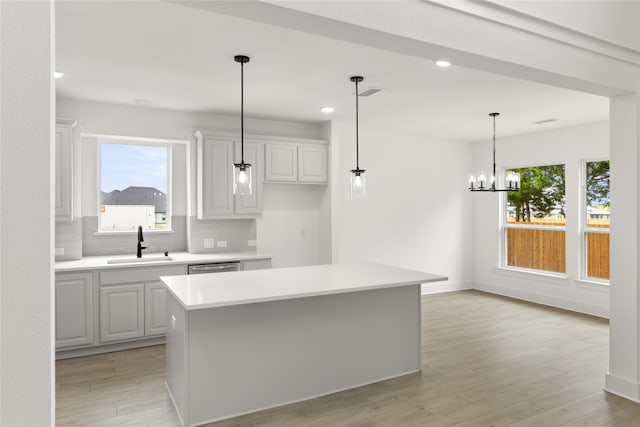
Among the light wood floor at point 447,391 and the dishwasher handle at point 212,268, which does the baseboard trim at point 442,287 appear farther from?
the dishwasher handle at point 212,268

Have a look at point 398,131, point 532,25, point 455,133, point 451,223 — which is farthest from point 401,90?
point 451,223

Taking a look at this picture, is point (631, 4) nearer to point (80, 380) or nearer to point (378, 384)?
point (378, 384)

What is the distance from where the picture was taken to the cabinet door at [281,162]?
534cm

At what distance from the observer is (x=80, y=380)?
3.55 metres

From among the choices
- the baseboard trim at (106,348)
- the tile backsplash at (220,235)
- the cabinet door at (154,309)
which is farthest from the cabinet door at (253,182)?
the baseboard trim at (106,348)

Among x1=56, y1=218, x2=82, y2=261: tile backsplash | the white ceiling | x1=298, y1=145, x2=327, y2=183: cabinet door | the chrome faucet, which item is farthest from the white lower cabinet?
x1=298, y1=145, x2=327, y2=183: cabinet door

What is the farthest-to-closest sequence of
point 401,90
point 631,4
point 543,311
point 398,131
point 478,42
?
point 398,131 < point 543,311 < point 401,90 < point 631,4 < point 478,42

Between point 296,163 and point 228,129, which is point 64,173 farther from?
point 296,163

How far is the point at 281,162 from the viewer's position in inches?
213

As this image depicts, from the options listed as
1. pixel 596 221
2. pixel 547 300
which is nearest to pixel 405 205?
pixel 547 300

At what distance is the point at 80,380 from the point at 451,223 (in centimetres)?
577

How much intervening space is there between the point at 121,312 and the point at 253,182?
205 cm

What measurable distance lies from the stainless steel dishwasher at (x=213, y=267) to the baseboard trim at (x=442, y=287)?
3.37 metres

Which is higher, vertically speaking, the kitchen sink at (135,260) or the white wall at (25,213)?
the white wall at (25,213)
